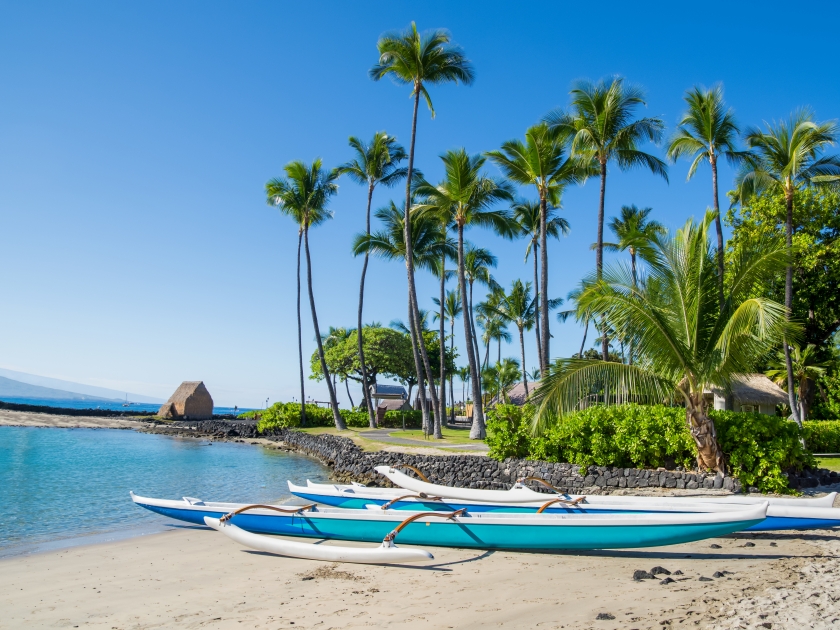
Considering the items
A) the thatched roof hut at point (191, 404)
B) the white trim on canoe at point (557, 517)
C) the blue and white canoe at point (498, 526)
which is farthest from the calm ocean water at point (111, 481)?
the thatched roof hut at point (191, 404)

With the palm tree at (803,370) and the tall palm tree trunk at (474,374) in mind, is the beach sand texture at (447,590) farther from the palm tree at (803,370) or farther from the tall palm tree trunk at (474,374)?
the palm tree at (803,370)

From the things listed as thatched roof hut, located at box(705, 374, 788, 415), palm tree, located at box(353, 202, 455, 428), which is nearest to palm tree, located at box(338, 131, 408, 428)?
palm tree, located at box(353, 202, 455, 428)

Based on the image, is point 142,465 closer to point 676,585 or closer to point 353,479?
point 353,479

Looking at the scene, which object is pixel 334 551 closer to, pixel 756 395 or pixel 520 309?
pixel 756 395

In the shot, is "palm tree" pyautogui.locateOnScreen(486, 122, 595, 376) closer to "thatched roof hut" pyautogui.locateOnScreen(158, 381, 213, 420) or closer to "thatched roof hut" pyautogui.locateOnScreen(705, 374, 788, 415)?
"thatched roof hut" pyautogui.locateOnScreen(705, 374, 788, 415)

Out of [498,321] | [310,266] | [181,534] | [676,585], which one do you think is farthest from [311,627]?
[498,321]

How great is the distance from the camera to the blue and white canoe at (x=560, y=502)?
7.54 metres

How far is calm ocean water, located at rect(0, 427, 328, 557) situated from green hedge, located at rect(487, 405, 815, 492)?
737 cm

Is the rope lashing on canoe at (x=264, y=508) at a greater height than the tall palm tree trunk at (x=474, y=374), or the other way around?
the tall palm tree trunk at (x=474, y=374)

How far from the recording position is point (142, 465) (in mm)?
22969

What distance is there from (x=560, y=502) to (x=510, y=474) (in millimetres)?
5806

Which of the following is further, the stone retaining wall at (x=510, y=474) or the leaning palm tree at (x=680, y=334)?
the stone retaining wall at (x=510, y=474)

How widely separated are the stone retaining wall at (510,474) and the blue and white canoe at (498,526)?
14.3 ft

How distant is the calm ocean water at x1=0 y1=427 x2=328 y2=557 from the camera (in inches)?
452
